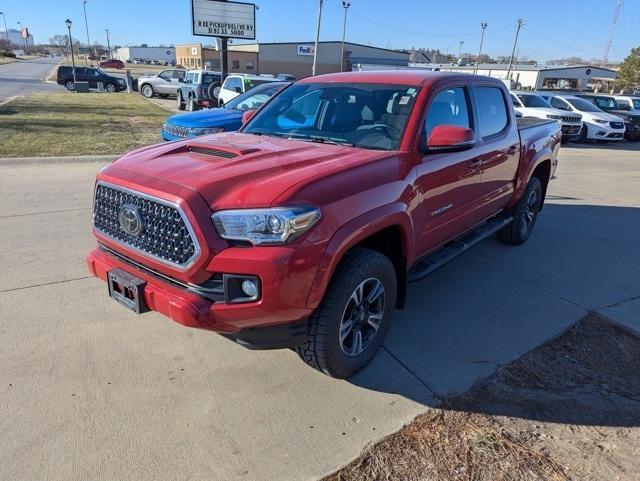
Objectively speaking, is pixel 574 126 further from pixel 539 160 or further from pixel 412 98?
pixel 412 98

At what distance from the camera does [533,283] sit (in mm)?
4684

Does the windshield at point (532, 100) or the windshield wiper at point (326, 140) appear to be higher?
the windshield wiper at point (326, 140)

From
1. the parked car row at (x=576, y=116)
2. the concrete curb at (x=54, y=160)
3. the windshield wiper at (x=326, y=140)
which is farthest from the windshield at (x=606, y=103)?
the windshield wiper at (x=326, y=140)

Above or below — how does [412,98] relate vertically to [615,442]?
above

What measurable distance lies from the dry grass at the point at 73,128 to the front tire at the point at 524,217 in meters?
8.07

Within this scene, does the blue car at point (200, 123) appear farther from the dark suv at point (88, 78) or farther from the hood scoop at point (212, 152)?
the dark suv at point (88, 78)

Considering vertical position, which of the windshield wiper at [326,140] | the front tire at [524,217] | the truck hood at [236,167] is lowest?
the front tire at [524,217]

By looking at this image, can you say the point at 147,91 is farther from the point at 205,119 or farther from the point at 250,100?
the point at 205,119

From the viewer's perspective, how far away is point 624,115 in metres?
20.2

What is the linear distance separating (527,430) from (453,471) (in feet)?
1.96

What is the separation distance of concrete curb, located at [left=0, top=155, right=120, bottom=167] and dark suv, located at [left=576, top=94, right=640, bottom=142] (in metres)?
20.1

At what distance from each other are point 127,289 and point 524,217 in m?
4.66

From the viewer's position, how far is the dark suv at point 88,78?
32.2 m

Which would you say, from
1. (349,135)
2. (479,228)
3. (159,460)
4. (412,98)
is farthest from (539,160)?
(159,460)
